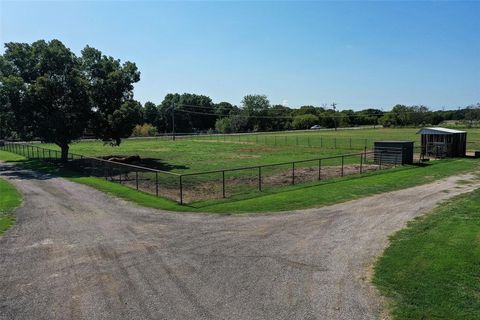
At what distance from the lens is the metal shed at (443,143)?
120 feet

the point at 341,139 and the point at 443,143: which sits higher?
the point at 443,143

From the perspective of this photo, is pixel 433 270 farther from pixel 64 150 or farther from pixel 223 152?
pixel 223 152

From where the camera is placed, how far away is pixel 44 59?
35.7 meters

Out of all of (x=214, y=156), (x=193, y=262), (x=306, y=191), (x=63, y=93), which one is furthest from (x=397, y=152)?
(x=63, y=93)

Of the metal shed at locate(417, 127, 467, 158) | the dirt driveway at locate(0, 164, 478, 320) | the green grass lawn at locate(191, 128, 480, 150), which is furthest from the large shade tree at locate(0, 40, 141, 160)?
the green grass lawn at locate(191, 128, 480, 150)

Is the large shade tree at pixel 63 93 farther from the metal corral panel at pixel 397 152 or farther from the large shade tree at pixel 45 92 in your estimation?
the metal corral panel at pixel 397 152

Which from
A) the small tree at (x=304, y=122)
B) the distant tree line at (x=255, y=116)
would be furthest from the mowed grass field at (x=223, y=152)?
the small tree at (x=304, y=122)

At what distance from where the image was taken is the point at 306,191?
817 inches

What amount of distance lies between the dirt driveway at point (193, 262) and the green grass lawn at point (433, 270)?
0.48 m

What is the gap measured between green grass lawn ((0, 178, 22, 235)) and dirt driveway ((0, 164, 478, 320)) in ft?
1.32

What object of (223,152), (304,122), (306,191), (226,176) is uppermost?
(304,122)

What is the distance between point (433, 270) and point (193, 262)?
5.65 m

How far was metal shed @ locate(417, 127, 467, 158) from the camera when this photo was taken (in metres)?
36.6

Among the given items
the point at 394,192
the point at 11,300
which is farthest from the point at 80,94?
the point at 11,300
